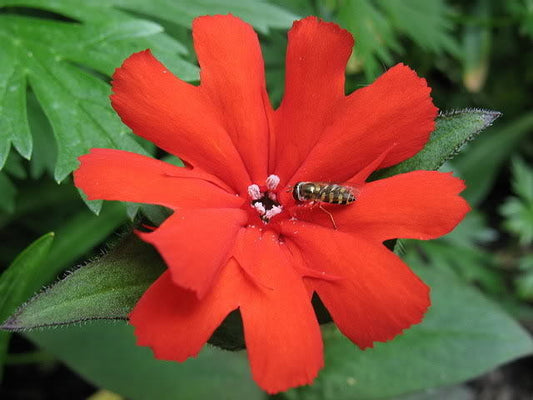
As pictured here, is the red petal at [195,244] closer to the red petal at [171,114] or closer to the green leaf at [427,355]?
the red petal at [171,114]

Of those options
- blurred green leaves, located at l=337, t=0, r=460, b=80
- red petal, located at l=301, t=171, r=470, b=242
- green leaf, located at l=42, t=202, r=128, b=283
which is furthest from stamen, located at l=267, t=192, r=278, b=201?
blurred green leaves, located at l=337, t=0, r=460, b=80

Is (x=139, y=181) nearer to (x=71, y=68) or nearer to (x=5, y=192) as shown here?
(x=71, y=68)

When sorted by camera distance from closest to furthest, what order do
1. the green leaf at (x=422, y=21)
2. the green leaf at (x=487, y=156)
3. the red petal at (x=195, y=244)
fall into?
the red petal at (x=195, y=244)
the green leaf at (x=422, y=21)
the green leaf at (x=487, y=156)

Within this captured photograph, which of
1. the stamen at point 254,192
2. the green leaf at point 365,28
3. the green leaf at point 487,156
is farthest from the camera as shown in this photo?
the green leaf at point 487,156

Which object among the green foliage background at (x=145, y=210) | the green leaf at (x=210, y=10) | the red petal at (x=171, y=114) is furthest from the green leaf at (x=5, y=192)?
the red petal at (x=171, y=114)

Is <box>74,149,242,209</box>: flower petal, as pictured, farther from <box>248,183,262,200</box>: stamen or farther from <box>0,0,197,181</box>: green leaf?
<box>0,0,197,181</box>: green leaf

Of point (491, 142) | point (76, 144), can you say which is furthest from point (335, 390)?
point (491, 142)

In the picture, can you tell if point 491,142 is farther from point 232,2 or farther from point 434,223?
point 434,223
